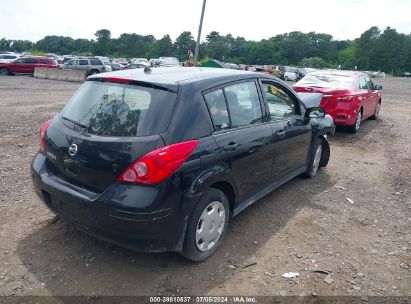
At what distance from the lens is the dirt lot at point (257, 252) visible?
10.2 feet

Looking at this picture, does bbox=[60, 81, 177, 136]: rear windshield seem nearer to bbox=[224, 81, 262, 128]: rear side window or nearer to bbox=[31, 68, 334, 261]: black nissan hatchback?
bbox=[31, 68, 334, 261]: black nissan hatchback

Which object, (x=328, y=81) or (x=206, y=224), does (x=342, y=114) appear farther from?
(x=206, y=224)

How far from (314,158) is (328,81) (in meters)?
4.60

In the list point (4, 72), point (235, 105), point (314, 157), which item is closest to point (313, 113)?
point (314, 157)

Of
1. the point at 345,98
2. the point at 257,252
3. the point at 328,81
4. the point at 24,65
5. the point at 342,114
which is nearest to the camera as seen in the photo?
the point at 257,252

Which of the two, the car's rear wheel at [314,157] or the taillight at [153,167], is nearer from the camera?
the taillight at [153,167]

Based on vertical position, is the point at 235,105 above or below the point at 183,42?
below

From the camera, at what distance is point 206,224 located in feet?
11.1

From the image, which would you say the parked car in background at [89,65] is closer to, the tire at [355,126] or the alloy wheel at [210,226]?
the tire at [355,126]

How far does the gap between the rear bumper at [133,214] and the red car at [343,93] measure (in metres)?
6.64

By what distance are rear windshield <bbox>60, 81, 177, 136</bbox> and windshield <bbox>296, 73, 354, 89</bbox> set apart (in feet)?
22.7

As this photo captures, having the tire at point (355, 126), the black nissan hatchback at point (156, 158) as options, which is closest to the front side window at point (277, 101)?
the black nissan hatchback at point (156, 158)

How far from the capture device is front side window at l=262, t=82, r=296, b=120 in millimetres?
4344

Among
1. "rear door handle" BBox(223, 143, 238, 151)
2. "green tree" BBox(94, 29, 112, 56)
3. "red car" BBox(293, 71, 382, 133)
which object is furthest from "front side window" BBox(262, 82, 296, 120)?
"green tree" BBox(94, 29, 112, 56)
